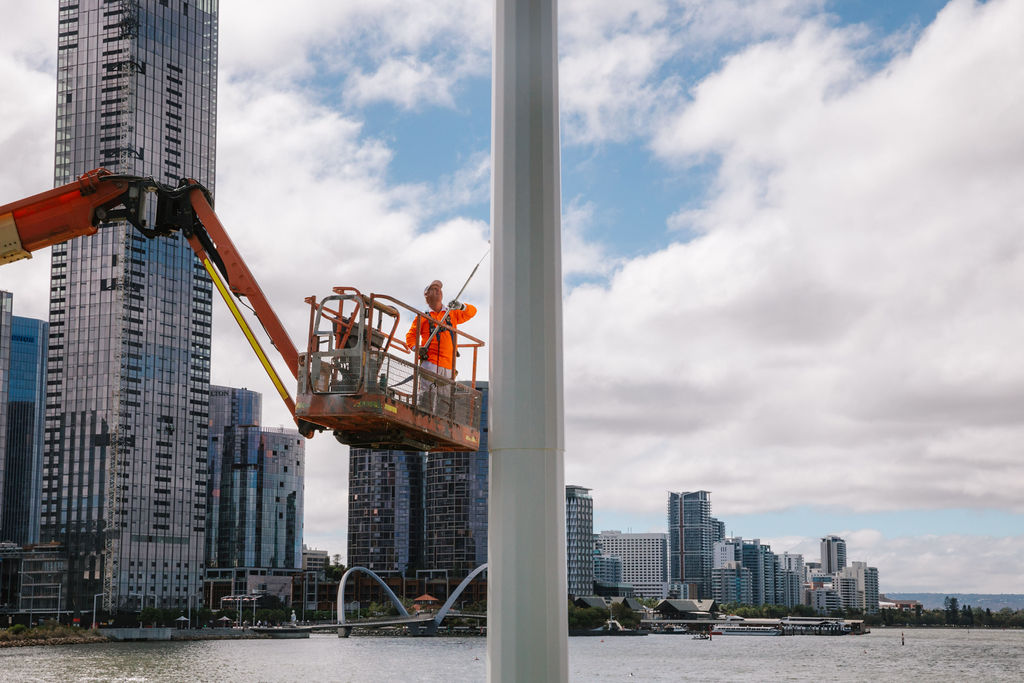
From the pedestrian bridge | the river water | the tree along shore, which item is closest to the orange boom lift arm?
the river water

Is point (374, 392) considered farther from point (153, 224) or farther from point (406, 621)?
point (406, 621)

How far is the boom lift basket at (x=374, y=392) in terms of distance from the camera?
9609 millimetres

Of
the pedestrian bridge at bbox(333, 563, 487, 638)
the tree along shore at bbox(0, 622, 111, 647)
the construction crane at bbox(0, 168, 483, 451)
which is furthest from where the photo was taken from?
the pedestrian bridge at bbox(333, 563, 487, 638)

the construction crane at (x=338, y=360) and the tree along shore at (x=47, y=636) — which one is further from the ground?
the construction crane at (x=338, y=360)

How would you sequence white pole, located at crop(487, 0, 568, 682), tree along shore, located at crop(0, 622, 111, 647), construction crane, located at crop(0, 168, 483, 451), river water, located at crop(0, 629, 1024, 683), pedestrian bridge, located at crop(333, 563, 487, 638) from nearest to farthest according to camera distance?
white pole, located at crop(487, 0, 568, 682) → construction crane, located at crop(0, 168, 483, 451) → river water, located at crop(0, 629, 1024, 683) → tree along shore, located at crop(0, 622, 111, 647) → pedestrian bridge, located at crop(333, 563, 487, 638)

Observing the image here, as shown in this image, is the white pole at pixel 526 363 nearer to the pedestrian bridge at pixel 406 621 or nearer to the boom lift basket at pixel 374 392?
the boom lift basket at pixel 374 392

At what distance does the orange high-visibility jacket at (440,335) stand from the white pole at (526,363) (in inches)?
106

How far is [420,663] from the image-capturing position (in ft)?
416

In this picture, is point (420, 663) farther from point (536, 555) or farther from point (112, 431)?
point (536, 555)

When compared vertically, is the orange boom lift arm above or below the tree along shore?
above

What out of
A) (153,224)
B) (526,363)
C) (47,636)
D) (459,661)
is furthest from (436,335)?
(47,636)

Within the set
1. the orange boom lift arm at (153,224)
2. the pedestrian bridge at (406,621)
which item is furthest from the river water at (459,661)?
the orange boom lift arm at (153,224)

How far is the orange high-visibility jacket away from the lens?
34.1 ft

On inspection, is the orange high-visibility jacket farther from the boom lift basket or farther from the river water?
the river water
